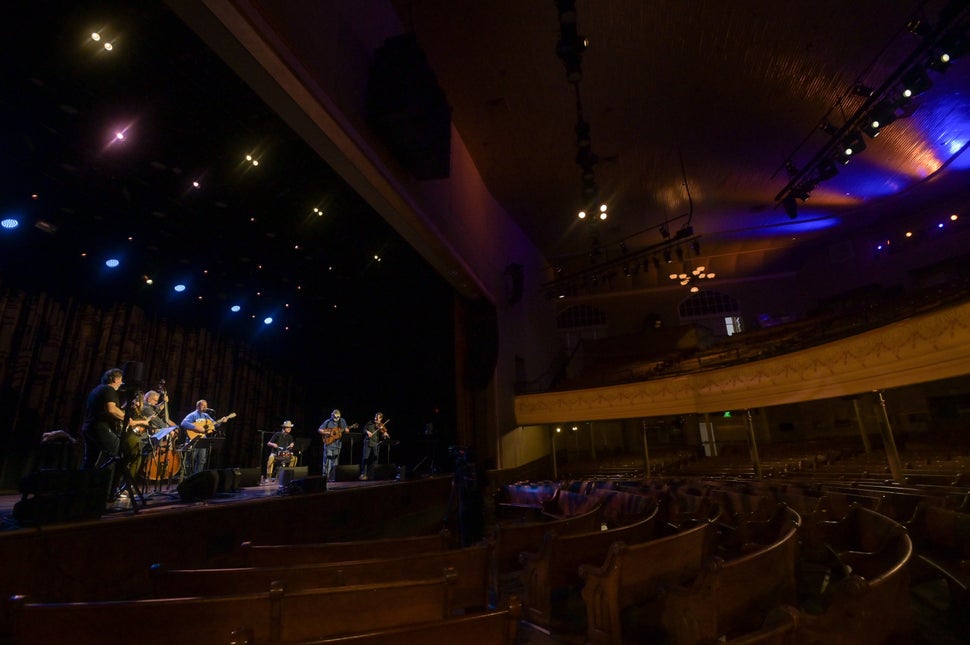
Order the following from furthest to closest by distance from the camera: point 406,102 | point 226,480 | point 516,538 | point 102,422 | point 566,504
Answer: point 226,480, point 566,504, point 406,102, point 102,422, point 516,538

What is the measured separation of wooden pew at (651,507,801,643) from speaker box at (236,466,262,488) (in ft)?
21.9

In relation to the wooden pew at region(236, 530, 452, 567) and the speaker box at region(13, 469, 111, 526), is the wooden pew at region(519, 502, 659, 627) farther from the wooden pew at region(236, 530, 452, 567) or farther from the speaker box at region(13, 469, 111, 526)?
the speaker box at region(13, 469, 111, 526)

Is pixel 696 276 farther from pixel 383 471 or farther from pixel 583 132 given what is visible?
pixel 383 471

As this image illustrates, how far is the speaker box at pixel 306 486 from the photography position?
549 centimetres

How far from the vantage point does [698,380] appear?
1095 cm

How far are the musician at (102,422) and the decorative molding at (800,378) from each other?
9.78 meters

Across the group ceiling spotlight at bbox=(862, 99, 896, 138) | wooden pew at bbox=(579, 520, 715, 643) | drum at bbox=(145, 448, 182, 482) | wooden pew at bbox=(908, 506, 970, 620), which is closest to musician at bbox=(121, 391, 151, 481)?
drum at bbox=(145, 448, 182, 482)

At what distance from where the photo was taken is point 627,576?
2.43 m

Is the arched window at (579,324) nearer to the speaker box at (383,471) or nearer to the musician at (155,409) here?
the speaker box at (383,471)

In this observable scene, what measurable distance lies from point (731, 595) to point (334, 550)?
89.8 inches

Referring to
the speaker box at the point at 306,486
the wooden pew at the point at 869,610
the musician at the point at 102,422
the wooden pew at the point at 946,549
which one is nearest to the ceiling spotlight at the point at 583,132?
the wooden pew at the point at 946,549

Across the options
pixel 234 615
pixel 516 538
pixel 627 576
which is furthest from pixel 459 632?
pixel 516 538

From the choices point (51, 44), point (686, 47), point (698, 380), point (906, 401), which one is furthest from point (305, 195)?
point (906, 401)

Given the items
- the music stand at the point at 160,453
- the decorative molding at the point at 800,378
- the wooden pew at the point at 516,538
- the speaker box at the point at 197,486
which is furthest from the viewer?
the decorative molding at the point at 800,378
